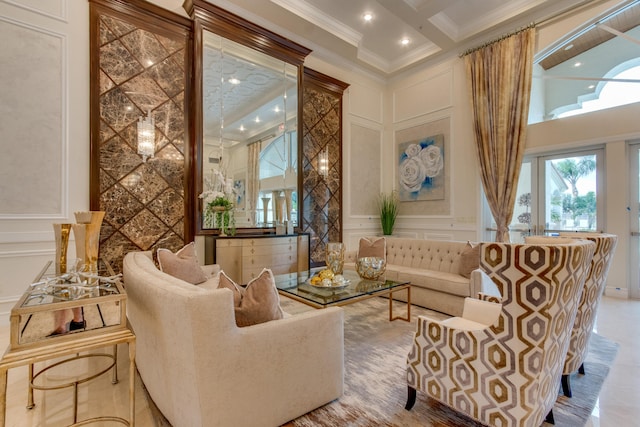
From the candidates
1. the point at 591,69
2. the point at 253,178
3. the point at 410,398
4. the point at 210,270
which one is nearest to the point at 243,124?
the point at 253,178

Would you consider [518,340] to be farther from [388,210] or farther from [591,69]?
[591,69]

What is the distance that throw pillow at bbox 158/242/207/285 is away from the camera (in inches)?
96.7

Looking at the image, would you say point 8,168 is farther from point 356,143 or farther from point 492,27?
point 492,27

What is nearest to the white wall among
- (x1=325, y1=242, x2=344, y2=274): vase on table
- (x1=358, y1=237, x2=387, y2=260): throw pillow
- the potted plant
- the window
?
(x1=325, y1=242, x2=344, y2=274): vase on table

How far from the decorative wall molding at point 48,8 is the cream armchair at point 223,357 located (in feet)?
10.4

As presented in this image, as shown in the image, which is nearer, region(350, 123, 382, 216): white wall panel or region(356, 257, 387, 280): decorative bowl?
region(356, 257, 387, 280): decorative bowl

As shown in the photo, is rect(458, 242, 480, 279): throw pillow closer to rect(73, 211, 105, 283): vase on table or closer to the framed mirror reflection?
the framed mirror reflection

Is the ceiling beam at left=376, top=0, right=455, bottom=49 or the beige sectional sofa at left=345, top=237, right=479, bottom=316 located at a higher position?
the ceiling beam at left=376, top=0, right=455, bottom=49

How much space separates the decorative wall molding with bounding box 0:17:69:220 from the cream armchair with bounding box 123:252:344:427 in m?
2.18

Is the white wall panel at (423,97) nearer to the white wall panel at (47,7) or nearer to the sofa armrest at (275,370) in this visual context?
the sofa armrest at (275,370)

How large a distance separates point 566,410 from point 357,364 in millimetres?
1258

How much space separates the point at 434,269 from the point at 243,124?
3405mm

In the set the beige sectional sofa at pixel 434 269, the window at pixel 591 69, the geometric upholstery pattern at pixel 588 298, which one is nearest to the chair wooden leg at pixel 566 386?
the geometric upholstery pattern at pixel 588 298

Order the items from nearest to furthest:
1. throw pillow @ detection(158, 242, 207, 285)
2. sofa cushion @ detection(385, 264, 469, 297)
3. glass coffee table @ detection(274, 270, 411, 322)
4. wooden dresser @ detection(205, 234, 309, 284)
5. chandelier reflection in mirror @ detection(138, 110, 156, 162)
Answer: glass coffee table @ detection(274, 270, 411, 322)
throw pillow @ detection(158, 242, 207, 285)
sofa cushion @ detection(385, 264, 469, 297)
chandelier reflection in mirror @ detection(138, 110, 156, 162)
wooden dresser @ detection(205, 234, 309, 284)
